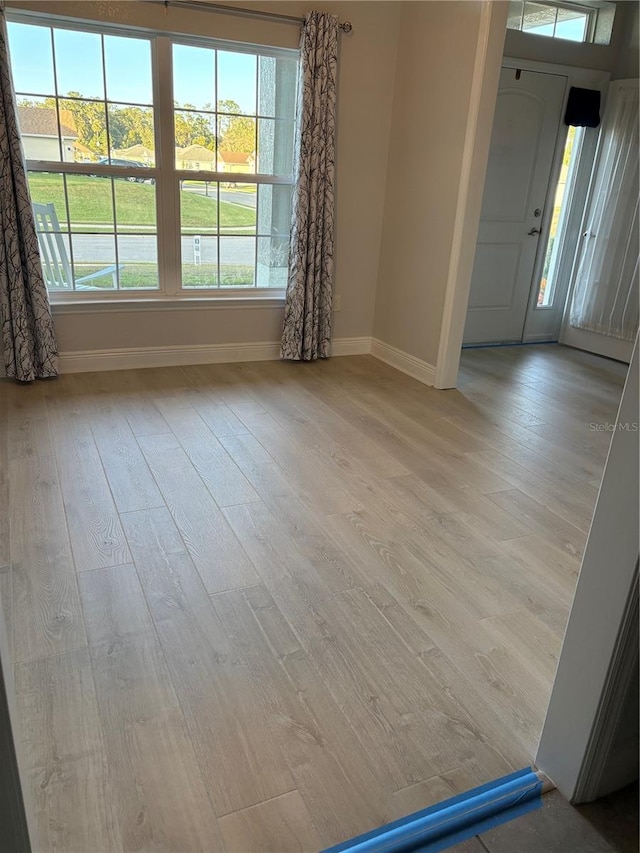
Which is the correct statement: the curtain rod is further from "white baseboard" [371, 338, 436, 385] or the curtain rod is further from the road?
"white baseboard" [371, 338, 436, 385]

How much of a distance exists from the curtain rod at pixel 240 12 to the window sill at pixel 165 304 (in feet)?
5.65

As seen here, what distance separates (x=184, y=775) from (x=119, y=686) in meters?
0.34

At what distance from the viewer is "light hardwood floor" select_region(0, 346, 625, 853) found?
4.49 ft

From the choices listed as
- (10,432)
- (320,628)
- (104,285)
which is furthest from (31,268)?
(320,628)

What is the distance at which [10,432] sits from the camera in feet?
10.2

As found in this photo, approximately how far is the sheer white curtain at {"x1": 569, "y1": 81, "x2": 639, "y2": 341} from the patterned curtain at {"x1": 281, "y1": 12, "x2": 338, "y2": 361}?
2.34 meters

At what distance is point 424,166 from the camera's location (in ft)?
13.5

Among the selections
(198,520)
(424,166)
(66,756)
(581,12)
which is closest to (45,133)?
(424,166)

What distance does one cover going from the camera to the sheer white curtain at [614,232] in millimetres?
4789

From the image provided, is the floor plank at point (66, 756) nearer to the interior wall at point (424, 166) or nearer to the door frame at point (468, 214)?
the door frame at point (468, 214)

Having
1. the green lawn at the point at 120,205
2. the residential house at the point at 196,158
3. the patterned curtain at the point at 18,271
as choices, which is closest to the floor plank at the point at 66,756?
the patterned curtain at the point at 18,271

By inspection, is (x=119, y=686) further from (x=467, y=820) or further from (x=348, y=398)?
(x=348, y=398)

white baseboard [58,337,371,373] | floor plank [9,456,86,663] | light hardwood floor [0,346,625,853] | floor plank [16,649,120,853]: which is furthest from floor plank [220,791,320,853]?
white baseboard [58,337,371,373]

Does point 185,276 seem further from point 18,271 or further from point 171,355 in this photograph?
point 18,271
